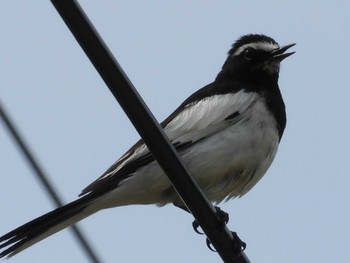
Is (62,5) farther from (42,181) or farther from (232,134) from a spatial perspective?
(232,134)

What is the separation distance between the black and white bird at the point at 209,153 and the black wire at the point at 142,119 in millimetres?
1737

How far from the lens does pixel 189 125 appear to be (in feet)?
20.9

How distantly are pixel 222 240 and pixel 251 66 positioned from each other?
3590 millimetres

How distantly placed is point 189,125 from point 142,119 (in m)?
2.95

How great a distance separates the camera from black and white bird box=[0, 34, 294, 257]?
5832 mm

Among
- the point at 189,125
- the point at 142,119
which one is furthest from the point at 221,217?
the point at 189,125

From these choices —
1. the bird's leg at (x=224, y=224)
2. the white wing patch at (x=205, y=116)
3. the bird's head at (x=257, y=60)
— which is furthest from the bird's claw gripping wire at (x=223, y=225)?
the bird's head at (x=257, y=60)

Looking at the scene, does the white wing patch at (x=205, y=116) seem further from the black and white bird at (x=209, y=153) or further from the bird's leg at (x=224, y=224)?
the bird's leg at (x=224, y=224)

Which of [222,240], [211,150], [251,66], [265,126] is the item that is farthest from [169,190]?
[222,240]

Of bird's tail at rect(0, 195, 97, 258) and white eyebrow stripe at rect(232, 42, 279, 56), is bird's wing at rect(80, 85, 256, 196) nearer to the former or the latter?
bird's tail at rect(0, 195, 97, 258)

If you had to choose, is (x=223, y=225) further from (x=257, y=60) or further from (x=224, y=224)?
(x=257, y=60)

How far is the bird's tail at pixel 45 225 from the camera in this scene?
16.0ft

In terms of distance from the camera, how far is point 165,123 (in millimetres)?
6797

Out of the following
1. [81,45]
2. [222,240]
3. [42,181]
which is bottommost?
[222,240]
